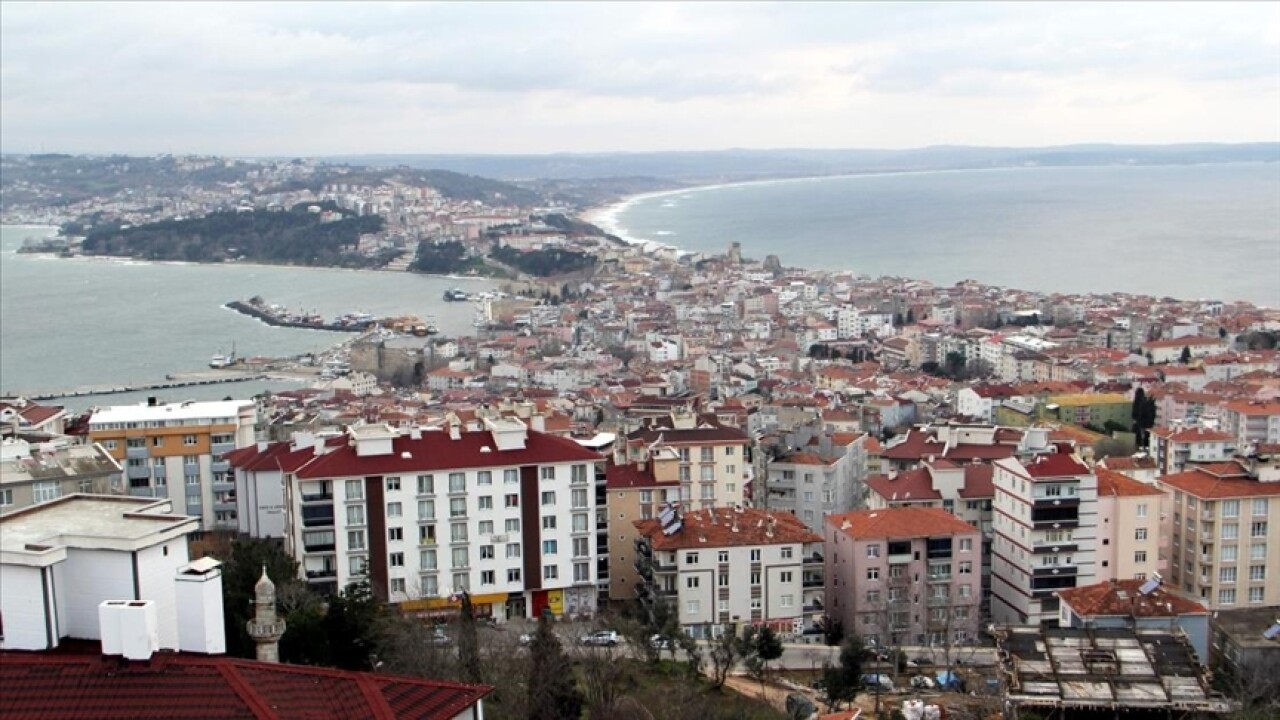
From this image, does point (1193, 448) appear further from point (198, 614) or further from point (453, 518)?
point (198, 614)

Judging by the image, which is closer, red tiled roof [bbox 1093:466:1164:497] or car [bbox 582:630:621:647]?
car [bbox 582:630:621:647]

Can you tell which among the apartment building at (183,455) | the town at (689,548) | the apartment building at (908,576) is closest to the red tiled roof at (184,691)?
the town at (689,548)

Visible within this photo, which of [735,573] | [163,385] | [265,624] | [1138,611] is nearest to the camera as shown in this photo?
[265,624]

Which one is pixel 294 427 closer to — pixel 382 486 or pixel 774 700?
pixel 382 486

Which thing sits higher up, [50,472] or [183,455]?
[50,472]

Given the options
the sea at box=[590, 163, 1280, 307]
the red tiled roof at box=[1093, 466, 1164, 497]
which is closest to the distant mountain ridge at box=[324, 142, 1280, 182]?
the sea at box=[590, 163, 1280, 307]

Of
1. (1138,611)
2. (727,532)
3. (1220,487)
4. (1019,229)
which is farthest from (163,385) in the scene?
(1019,229)

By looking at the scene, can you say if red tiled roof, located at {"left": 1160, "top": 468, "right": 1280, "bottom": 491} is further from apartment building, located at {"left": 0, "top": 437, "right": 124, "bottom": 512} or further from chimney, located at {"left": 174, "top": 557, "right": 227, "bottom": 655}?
chimney, located at {"left": 174, "top": 557, "right": 227, "bottom": 655}

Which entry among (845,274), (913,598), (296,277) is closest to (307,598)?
(913,598)
